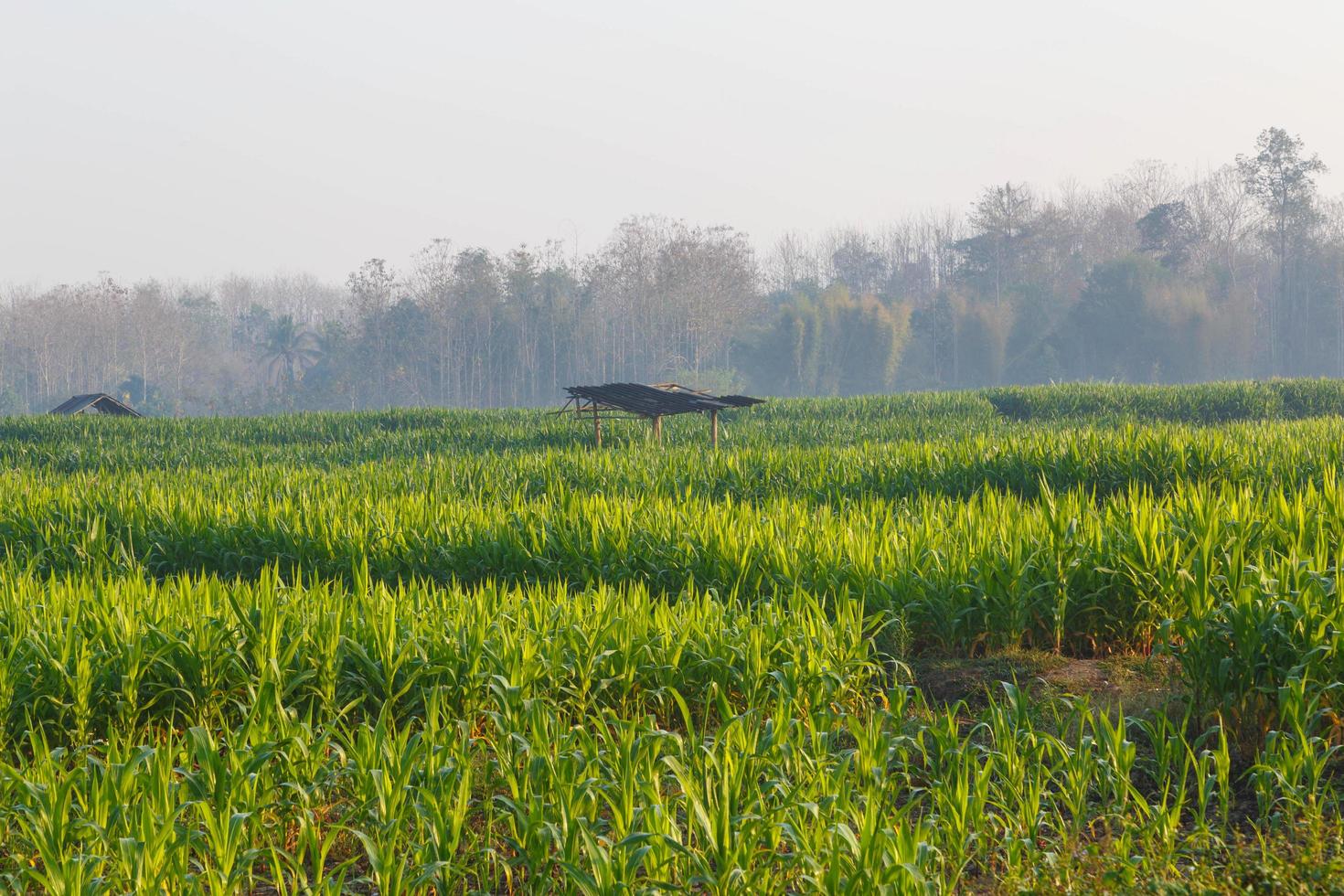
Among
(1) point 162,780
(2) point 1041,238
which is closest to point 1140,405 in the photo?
(1) point 162,780

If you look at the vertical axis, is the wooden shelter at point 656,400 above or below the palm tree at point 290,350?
below

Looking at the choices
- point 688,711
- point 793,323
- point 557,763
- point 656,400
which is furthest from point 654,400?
point 793,323

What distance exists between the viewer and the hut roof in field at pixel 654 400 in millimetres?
16359

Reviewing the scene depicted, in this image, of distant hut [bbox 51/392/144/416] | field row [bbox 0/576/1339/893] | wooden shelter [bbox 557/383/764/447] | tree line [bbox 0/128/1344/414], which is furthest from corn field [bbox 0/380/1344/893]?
tree line [bbox 0/128/1344/414]

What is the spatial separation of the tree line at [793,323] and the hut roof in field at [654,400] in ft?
145

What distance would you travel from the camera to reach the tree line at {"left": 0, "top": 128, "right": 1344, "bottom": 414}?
57.4 meters

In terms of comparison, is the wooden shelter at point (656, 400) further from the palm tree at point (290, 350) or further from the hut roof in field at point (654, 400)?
the palm tree at point (290, 350)

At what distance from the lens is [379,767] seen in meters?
3.66

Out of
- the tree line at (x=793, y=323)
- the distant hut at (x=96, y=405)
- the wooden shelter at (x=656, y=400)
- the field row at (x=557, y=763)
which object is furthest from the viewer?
the tree line at (x=793, y=323)

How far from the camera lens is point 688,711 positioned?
423 cm

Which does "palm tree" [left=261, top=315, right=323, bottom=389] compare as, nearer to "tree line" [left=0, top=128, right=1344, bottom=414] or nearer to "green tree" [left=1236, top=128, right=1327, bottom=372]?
"tree line" [left=0, top=128, right=1344, bottom=414]

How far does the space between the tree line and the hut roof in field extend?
44287 mm

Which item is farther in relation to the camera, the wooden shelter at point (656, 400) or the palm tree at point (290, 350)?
the palm tree at point (290, 350)

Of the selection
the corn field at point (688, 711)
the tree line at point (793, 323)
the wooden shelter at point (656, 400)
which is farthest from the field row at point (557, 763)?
the tree line at point (793, 323)
